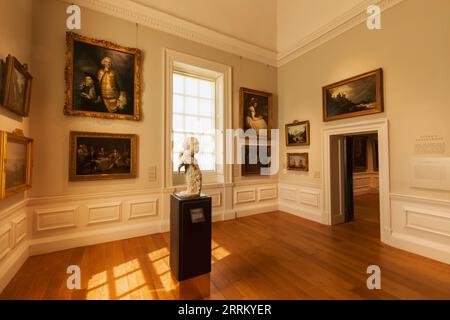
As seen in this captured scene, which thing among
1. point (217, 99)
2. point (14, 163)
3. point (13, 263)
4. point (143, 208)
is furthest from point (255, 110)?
point (13, 263)

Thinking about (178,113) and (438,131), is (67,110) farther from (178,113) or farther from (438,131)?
(438,131)

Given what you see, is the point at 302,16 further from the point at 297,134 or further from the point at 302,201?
the point at 302,201

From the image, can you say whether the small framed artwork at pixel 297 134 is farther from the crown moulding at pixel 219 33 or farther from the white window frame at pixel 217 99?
the crown moulding at pixel 219 33

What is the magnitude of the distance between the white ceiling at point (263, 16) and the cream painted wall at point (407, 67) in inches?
40.1

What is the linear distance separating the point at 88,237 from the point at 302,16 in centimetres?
845

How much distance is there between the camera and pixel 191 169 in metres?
3.32

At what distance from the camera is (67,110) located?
419 centimetres

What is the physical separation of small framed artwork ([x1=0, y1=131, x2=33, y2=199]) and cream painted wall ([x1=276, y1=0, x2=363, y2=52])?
7.33m

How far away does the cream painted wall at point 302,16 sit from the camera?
5.58 meters

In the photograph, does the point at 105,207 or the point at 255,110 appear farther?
the point at 255,110

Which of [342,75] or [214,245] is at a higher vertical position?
[342,75]

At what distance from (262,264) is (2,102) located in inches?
184

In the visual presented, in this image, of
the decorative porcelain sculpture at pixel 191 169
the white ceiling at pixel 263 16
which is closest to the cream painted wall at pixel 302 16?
the white ceiling at pixel 263 16
